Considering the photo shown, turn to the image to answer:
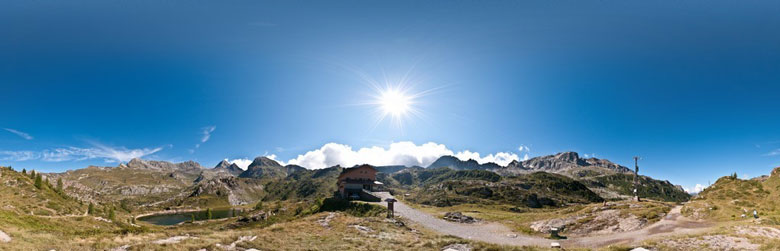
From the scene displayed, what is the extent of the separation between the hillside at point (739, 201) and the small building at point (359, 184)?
56145 mm

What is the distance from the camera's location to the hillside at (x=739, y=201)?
34125mm

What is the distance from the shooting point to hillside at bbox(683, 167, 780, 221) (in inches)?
1344

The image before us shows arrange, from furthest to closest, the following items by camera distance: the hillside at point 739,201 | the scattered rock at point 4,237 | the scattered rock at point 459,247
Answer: the hillside at point 739,201, the scattered rock at point 459,247, the scattered rock at point 4,237

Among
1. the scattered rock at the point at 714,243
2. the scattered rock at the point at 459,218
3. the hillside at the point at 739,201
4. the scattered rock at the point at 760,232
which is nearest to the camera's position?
the scattered rock at the point at 714,243

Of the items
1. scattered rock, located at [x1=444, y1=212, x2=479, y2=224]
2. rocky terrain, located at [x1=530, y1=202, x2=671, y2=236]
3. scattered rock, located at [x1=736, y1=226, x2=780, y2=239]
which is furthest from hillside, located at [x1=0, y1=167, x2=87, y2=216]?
scattered rock, located at [x1=736, y1=226, x2=780, y2=239]

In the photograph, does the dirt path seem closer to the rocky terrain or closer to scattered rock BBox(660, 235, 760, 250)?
the rocky terrain

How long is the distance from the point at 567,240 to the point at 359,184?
5377 cm

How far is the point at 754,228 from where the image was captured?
25484 millimetres

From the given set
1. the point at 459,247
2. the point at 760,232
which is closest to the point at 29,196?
the point at 459,247

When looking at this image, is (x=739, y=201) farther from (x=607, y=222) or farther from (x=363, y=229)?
(x=363, y=229)

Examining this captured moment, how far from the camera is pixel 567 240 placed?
104 feet

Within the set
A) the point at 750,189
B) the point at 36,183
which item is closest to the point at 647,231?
the point at 750,189

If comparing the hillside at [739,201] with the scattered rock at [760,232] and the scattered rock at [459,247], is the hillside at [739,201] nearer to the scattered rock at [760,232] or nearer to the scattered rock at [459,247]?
the scattered rock at [760,232]

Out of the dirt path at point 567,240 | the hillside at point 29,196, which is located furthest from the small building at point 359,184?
the hillside at point 29,196
